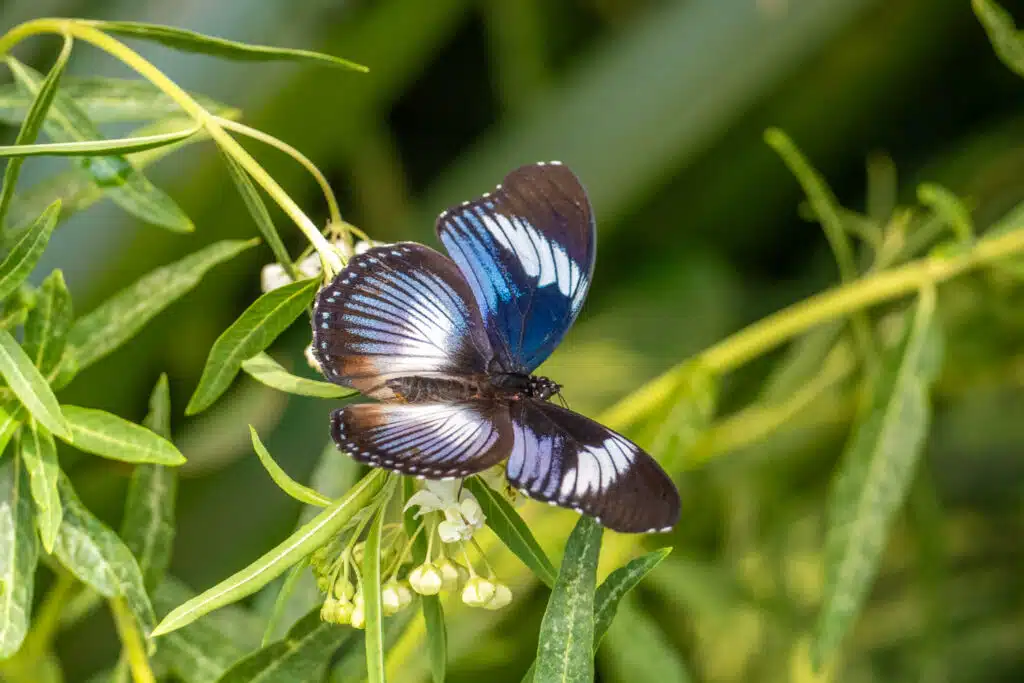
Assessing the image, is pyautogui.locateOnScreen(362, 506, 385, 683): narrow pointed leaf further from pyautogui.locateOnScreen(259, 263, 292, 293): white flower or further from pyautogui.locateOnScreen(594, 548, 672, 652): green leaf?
pyautogui.locateOnScreen(259, 263, 292, 293): white flower

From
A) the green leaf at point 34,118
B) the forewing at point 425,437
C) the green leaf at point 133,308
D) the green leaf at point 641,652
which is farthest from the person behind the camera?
the green leaf at point 641,652

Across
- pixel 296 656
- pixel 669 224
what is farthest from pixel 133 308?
pixel 669 224

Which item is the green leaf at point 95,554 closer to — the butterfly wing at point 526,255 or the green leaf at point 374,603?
the green leaf at point 374,603

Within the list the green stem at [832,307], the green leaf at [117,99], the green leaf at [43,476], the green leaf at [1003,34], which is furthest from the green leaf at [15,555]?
the green leaf at [1003,34]

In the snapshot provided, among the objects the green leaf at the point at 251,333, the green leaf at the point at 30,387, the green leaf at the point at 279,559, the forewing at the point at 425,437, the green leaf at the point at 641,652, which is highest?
the green leaf at the point at 30,387

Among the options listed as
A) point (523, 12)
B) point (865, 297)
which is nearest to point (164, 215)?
point (865, 297)

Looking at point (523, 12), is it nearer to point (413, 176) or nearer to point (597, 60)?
point (597, 60)
